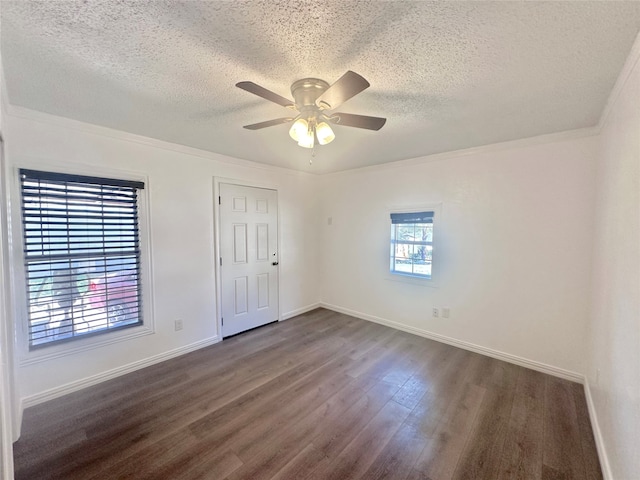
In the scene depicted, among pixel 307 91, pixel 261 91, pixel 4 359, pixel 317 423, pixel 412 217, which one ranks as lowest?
pixel 317 423

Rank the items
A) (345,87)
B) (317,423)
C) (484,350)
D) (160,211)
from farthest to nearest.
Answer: (484,350), (160,211), (317,423), (345,87)

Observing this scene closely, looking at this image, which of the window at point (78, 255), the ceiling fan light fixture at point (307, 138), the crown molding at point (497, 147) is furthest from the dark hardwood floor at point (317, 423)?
the crown molding at point (497, 147)

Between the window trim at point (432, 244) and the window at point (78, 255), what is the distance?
303 centimetres

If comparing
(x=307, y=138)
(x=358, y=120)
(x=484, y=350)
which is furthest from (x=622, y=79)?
(x=484, y=350)

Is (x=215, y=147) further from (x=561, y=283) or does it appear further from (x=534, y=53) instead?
(x=561, y=283)

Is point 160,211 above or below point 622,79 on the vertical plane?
below

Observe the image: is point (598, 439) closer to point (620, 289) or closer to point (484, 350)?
point (620, 289)

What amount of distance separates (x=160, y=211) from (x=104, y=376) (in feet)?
5.41

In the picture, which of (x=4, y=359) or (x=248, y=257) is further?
(x=248, y=257)

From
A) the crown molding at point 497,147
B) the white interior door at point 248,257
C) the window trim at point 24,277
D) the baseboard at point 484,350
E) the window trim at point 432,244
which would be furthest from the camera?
the white interior door at point 248,257

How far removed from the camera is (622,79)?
4.95 feet

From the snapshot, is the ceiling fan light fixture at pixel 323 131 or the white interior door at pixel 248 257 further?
the white interior door at pixel 248 257

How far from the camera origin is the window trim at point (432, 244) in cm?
327

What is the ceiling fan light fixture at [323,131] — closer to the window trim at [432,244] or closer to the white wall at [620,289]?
the white wall at [620,289]
